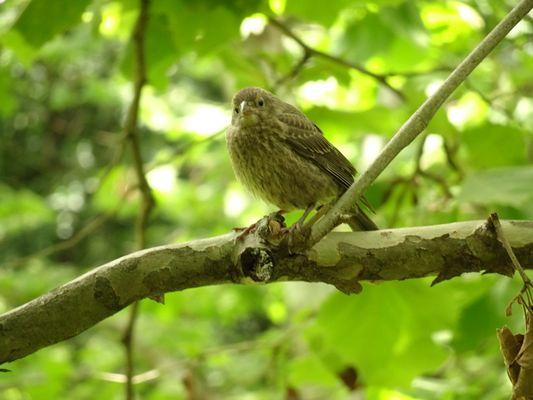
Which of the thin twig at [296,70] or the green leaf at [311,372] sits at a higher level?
the thin twig at [296,70]

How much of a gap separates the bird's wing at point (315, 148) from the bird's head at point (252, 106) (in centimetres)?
8

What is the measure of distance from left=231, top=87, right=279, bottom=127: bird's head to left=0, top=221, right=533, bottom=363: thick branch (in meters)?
1.21

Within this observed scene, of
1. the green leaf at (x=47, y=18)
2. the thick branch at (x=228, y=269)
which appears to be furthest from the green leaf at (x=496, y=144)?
the green leaf at (x=47, y=18)

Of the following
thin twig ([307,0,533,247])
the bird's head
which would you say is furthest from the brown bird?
thin twig ([307,0,533,247])

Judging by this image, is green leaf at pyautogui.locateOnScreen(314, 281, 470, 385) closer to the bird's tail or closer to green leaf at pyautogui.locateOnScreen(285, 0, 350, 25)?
the bird's tail

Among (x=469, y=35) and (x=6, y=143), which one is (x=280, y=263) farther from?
(x=6, y=143)

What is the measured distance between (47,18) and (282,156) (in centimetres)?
110

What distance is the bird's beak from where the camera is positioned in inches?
118

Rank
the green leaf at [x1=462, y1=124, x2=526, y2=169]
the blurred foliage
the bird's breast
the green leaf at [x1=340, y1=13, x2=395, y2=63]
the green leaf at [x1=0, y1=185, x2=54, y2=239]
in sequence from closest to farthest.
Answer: the blurred foliage < the bird's breast < the green leaf at [x1=462, y1=124, x2=526, y2=169] < the green leaf at [x1=340, y1=13, x2=395, y2=63] < the green leaf at [x1=0, y1=185, x2=54, y2=239]

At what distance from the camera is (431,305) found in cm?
268

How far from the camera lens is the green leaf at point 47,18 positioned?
2209 mm

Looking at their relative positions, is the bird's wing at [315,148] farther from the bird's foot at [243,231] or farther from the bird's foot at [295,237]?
the bird's foot at [295,237]

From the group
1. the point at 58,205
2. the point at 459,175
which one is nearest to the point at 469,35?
the point at 459,175

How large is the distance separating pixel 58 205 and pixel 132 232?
1486 millimetres
